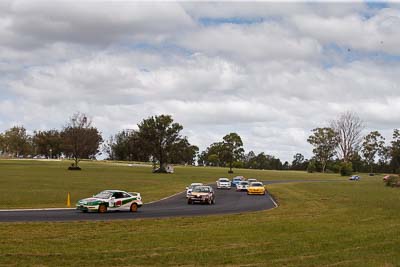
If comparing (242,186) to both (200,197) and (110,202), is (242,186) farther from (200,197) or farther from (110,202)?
(110,202)

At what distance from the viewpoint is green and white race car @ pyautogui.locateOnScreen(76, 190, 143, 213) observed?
107ft

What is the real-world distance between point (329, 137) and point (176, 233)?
563 feet

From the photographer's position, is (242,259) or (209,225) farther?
(209,225)

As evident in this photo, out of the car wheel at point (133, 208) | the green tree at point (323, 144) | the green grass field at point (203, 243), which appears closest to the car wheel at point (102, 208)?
the car wheel at point (133, 208)

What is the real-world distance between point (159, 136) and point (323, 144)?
84.6 metres

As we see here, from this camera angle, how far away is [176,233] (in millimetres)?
20938

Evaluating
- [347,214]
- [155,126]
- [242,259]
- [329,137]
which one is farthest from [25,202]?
[329,137]

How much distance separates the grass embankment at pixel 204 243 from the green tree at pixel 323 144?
16362 centimetres

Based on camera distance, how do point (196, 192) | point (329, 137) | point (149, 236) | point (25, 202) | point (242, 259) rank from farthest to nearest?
1. point (329, 137)
2. point (196, 192)
3. point (25, 202)
4. point (149, 236)
5. point (242, 259)

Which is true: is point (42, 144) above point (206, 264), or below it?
above

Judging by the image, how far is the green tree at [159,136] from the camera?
11875 centimetres

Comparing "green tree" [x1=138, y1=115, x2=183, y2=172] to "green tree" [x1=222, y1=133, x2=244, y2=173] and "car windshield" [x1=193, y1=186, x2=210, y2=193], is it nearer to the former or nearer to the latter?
"green tree" [x1=222, y1=133, x2=244, y2=173]

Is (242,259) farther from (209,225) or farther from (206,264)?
(209,225)

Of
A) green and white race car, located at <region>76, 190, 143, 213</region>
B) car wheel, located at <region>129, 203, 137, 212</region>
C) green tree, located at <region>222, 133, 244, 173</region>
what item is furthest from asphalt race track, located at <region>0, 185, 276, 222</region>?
green tree, located at <region>222, 133, 244, 173</region>
